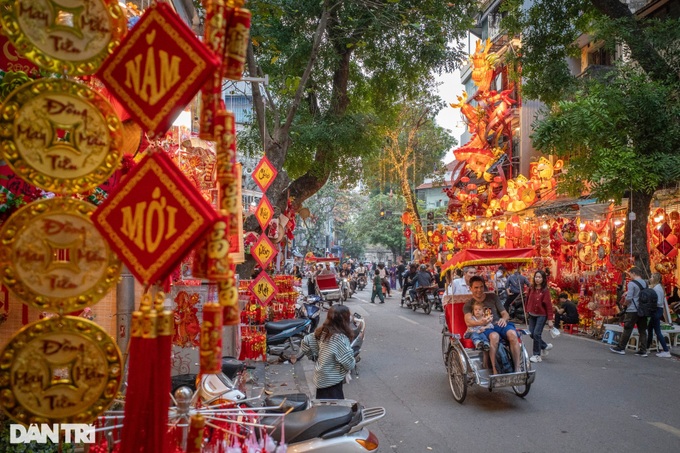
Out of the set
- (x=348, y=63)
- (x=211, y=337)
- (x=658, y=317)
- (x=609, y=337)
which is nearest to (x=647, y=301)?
(x=658, y=317)

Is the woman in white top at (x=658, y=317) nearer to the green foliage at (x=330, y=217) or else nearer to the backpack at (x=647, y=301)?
the backpack at (x=647, y=301)

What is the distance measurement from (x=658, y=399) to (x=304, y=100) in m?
11.2

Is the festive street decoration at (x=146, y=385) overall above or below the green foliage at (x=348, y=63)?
below

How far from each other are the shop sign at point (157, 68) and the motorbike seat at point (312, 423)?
2.65 m

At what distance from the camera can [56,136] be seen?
2.31 meters

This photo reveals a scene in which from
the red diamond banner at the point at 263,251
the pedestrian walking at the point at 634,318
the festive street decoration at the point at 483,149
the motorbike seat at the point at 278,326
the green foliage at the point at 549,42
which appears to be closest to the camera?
the red diamond banner at the point at 263,251

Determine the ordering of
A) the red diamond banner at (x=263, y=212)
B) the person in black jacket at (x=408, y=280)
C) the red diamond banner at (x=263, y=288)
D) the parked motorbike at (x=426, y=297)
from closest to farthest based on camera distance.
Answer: the red diamond banner at (x=263, y=212)
the red diamond banner at (x=263, y=288)
the parked motorbike at (x=426, y=297)
the person in black jacket at (x=408, y=280)

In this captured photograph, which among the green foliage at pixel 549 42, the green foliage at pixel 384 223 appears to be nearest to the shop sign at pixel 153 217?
the green foliage at pixel 549 42

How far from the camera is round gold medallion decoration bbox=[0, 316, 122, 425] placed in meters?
2.26

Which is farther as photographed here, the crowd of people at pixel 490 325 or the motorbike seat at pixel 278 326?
the motorbike seat at pixel 278 326

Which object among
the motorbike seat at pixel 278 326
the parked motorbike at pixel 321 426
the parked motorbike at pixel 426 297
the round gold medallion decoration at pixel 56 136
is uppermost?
the round gold medallion decoration at pixel 56 136

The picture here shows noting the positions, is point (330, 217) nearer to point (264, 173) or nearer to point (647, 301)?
point (647, 301)

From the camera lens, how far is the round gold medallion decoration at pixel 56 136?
2258 mm

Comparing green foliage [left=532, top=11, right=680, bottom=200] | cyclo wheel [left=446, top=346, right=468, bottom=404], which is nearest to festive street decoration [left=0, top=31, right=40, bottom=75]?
cyclo wheel [left=446, top=346, right=468, bottom=404]
